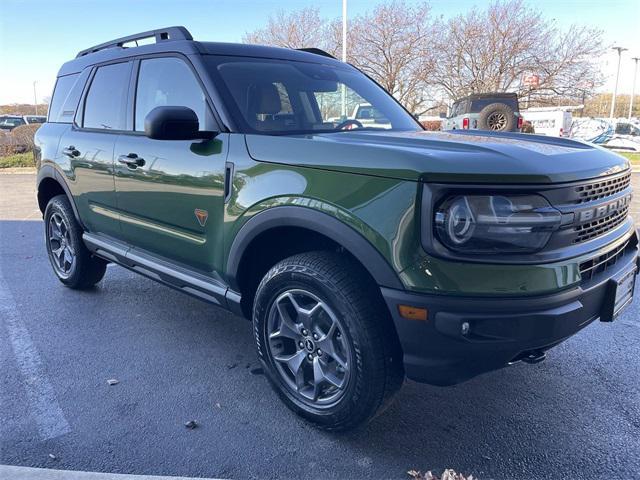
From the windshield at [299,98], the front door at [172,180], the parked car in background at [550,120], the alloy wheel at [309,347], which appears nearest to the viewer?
the alloy wheel at [309,347]

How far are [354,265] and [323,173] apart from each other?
1.42 feet

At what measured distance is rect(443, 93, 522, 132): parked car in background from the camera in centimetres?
1557

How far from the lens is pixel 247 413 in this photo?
2.73 m

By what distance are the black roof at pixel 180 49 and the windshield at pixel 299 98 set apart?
76mm

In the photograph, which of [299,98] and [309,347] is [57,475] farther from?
[299,98]

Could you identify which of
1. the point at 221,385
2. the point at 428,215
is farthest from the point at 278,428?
the point at 428,215

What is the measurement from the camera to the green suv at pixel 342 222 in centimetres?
200

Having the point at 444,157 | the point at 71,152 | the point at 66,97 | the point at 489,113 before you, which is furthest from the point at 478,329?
the point at 489,113

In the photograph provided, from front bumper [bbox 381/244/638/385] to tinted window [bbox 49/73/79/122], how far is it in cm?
378

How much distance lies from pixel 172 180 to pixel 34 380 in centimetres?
141

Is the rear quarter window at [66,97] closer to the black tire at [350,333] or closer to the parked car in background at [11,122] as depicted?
the black tire at [350,333]

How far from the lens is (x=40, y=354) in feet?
11.2

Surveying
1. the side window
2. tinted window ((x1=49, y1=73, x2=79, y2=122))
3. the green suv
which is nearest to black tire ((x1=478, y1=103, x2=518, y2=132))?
the green suv

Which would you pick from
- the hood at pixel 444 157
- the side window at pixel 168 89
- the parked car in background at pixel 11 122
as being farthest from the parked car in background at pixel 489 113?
the parked car in background at pixel 11 122
